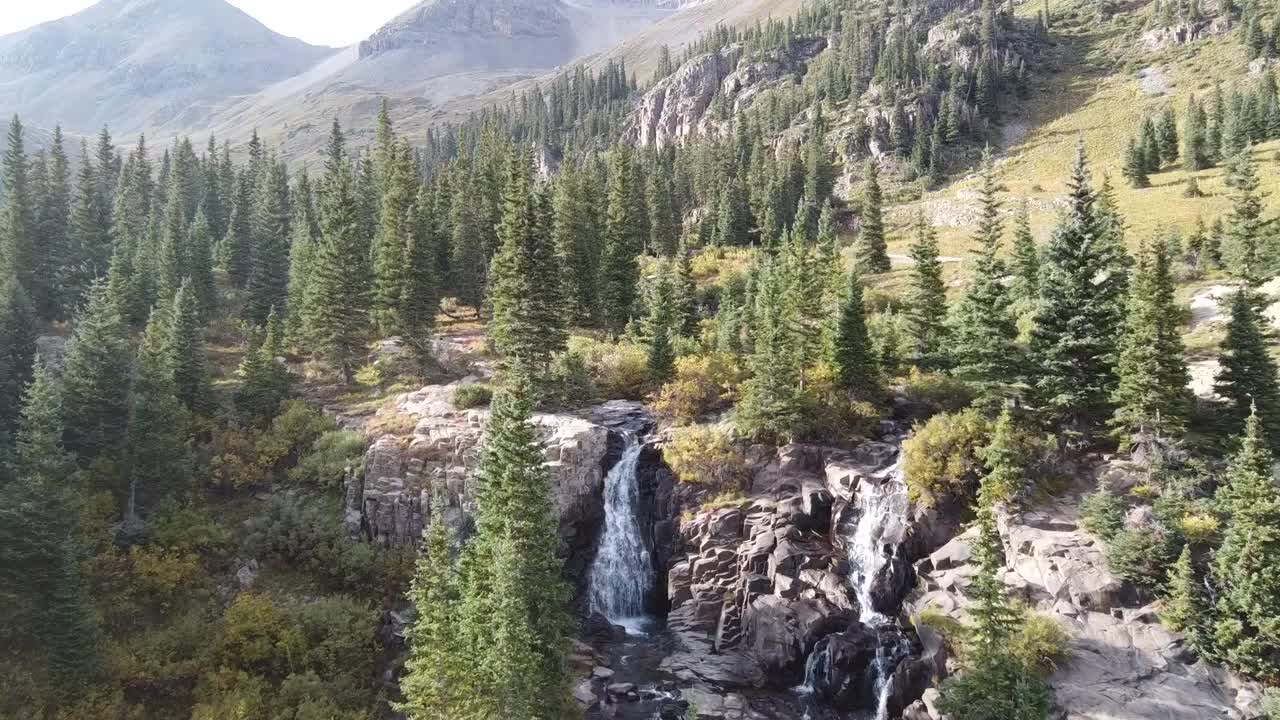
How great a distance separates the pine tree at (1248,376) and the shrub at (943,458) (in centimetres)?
1062

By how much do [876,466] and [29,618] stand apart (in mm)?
42637

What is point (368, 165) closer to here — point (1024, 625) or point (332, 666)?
point (332, 666)

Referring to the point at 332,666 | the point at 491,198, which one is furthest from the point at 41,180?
the point at 332,666

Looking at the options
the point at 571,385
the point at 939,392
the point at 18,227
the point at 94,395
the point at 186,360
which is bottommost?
the point at 939,392

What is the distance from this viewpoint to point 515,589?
27031 mm

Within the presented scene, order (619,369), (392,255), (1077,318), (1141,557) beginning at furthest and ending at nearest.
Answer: (392,255) → (619,369) → (1077,318) → (1141,557)

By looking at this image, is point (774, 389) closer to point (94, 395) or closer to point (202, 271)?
point (94, 395)

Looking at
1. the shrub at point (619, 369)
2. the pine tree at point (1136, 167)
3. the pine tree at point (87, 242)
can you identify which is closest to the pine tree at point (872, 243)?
the shrub at point (619, 369)

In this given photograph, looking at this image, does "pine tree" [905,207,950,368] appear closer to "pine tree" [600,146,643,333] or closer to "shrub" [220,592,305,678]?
"pine tree" [600,146,643,333]

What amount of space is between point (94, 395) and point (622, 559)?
3502 centimetres

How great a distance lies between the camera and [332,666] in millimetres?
35531

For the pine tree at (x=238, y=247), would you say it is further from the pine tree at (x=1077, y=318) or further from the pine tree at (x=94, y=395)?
the pine tree at (x=1077, y=318)

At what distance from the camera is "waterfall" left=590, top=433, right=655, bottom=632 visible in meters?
42.8

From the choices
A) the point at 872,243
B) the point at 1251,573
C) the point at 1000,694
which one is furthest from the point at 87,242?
the point at 1251,573
